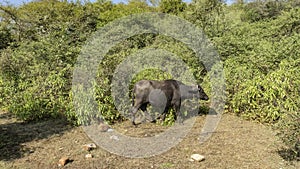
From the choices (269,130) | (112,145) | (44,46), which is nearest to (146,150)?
(112,145)

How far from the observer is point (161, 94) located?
6.75 metres

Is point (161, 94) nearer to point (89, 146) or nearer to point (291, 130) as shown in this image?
point (89, 146)

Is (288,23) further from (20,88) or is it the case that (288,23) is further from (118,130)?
(20,88)

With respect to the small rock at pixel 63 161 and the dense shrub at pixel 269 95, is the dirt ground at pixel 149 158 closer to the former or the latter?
the small rock at pixel 63 161

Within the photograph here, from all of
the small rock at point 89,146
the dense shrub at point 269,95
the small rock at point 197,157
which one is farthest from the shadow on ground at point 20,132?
the dense shrub at point 269,95

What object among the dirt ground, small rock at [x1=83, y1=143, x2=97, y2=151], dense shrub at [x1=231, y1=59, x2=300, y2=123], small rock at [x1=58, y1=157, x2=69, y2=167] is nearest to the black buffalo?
the dirt ground

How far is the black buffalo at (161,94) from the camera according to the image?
6750mm

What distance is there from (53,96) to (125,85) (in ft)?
6.63

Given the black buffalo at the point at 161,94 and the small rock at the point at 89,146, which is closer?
the small rock at the point at 89,146

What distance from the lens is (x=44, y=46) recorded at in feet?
32.4

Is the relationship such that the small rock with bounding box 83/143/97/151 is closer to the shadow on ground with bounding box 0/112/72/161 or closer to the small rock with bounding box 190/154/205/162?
the shadow on ground with bounding box 0/112/72/161

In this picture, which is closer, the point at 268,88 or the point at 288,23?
the point at 268,88

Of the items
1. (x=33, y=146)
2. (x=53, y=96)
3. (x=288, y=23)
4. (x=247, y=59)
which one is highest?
(x=288, y=23)

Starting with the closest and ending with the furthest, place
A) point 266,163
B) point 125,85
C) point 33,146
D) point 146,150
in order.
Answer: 1. point 266,163
2. point 146,150
3. point 33,146
4. point 125,85
